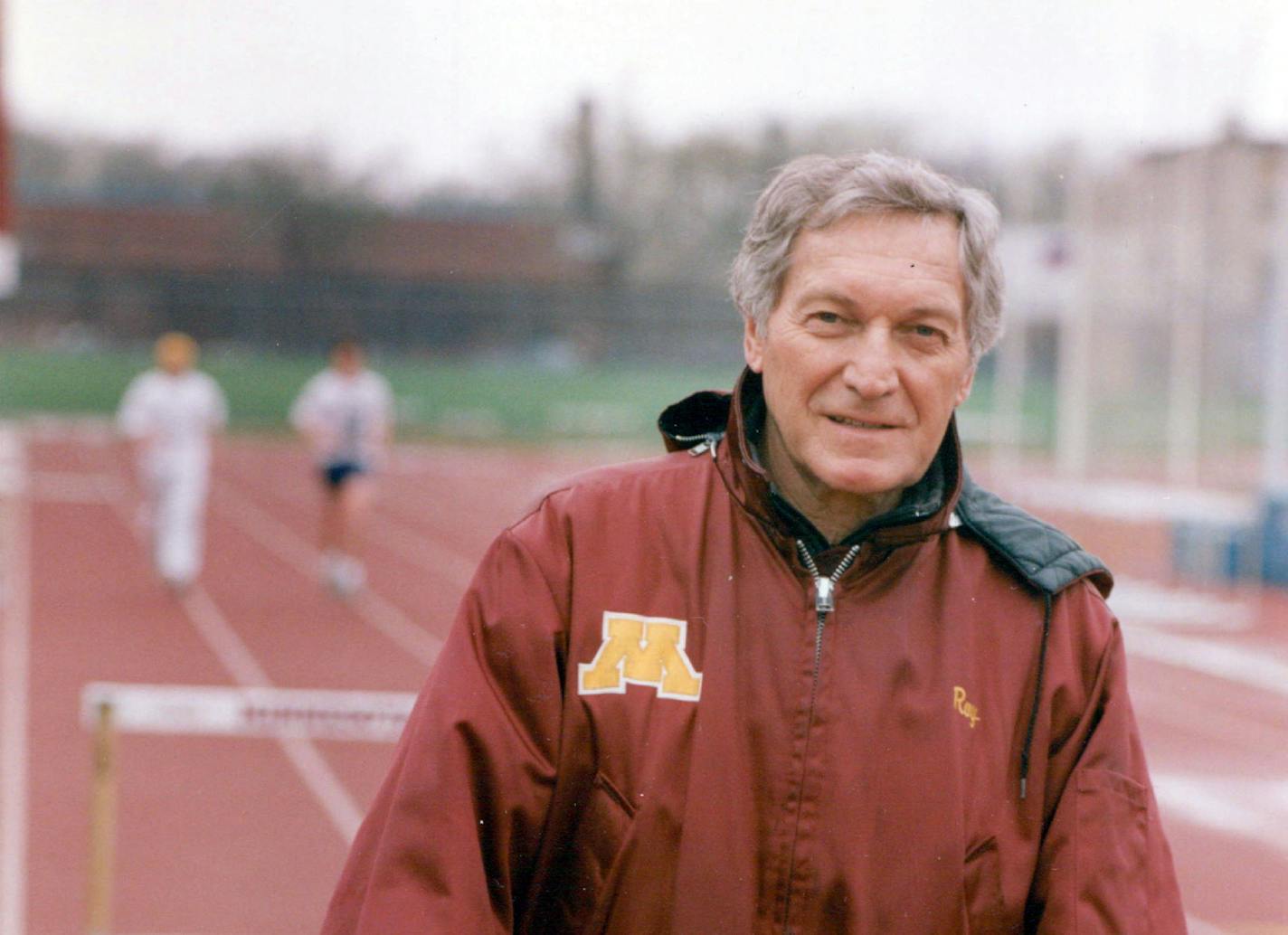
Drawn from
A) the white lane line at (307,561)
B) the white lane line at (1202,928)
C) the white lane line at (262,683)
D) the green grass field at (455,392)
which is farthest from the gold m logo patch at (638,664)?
the green grass field at (455,392)

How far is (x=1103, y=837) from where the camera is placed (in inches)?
71.0

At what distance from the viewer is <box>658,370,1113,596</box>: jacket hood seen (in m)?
1.84

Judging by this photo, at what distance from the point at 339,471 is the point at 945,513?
1167 cm

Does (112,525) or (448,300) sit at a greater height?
(448,300)

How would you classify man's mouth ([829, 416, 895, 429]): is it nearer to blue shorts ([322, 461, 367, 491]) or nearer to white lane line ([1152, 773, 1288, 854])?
white lane line ([1152, 773, 1288, 854])

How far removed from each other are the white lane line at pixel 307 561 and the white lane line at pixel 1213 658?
480cm

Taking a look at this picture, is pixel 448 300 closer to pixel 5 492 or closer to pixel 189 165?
pixel 189 165

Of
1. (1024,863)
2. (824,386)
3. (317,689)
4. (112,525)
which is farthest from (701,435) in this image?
(112,525)

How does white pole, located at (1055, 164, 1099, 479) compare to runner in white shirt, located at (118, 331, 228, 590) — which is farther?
white pole, located at (1055, 164, 1099, 479)

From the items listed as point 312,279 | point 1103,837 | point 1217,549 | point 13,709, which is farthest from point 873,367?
point 312,279

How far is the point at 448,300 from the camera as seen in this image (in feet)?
117

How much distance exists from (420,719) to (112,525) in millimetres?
18312

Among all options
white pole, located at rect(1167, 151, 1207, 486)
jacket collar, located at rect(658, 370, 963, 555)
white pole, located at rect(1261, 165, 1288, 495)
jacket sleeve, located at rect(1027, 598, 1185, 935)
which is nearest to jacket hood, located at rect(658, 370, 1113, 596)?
jacket collar, located at rect(658, 370, 963, 555)

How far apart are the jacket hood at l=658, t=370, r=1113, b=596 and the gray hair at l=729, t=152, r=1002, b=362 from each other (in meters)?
0.12
